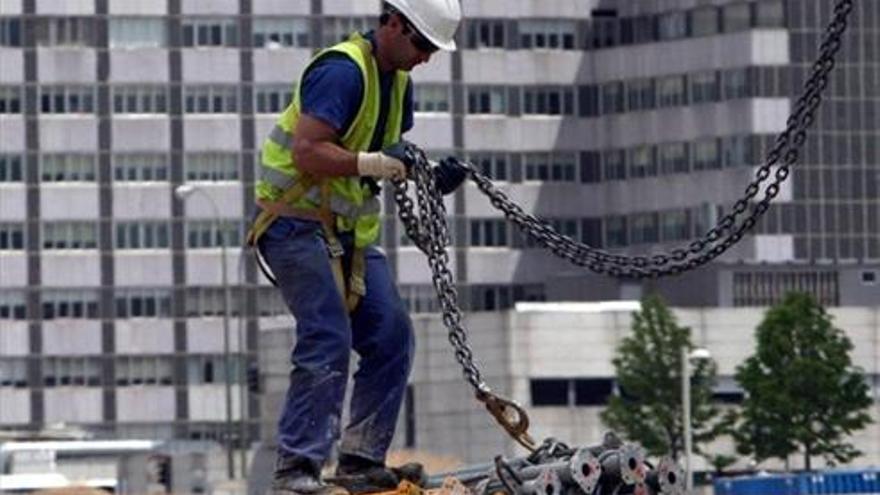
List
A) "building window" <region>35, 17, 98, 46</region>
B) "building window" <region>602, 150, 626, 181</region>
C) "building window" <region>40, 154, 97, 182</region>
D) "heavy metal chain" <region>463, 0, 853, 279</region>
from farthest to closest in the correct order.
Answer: "building window" <region>602, 150, 626, 181</region> → "building window" <region>40, 154, 97, 182</region> → "building window" <region>35, 17, 98, 46</region> → "heavy metal chain" <region>463, 0, 853, 279</region>

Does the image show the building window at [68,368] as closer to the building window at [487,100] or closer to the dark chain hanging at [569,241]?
the building window at [487,100]

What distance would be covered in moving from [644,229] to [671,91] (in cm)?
662

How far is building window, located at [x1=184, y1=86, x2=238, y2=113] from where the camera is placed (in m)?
168

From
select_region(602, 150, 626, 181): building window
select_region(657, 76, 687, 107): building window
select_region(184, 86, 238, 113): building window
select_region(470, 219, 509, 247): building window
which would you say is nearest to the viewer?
select_region(657, 76, 687, 107): building window

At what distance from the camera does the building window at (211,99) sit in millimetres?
167500

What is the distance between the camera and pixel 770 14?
16000 centimetres

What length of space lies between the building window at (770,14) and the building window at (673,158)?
8.04m

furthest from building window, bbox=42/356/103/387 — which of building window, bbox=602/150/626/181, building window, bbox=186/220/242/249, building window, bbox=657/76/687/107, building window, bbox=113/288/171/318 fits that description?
building window, bbox=657/76/687/107

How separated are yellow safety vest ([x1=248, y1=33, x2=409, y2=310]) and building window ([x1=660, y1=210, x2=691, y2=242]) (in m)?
150

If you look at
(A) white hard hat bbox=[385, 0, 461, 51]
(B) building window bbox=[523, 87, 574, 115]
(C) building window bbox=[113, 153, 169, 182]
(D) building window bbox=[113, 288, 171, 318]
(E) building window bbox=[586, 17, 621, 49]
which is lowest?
(D) building window bbox=[113, 288, 171, 318]

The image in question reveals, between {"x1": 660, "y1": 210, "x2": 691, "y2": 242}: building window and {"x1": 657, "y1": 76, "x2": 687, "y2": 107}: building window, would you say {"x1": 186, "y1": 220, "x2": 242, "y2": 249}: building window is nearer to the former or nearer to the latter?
{"x1": 660, "y1": 210, "x2": 691, "y2": 242}: building window

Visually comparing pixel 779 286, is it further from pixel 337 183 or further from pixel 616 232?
pixel 337 183

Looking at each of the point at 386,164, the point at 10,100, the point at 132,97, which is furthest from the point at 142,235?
the point at 386,164

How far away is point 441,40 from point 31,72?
155499mm
